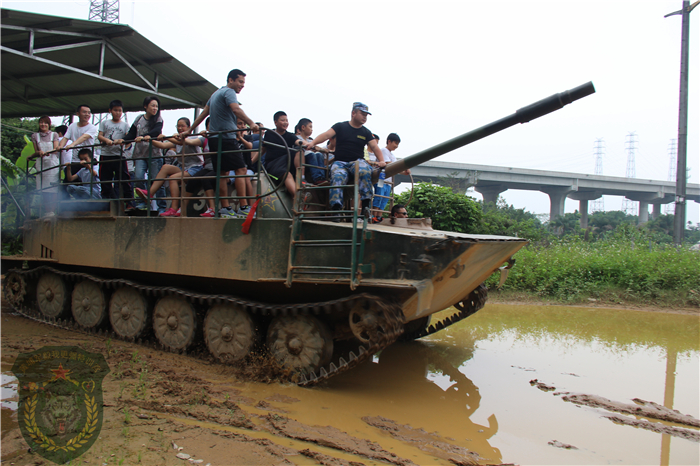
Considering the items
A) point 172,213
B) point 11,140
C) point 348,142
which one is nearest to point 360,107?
point 348,142

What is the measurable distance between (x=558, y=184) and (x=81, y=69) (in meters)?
30.8

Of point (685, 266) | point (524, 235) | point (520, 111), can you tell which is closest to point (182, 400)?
point (520, 111)

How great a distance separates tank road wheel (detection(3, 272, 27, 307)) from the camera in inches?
337

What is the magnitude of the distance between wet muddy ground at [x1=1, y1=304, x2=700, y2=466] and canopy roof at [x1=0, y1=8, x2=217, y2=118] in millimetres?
5676

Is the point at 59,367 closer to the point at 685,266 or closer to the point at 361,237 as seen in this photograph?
the point at 361,237

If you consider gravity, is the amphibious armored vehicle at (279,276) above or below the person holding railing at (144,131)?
below

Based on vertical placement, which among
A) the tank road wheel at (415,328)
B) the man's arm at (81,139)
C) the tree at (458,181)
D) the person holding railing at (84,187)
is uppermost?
the tree at (458,181)

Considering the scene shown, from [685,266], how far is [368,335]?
10.5 m

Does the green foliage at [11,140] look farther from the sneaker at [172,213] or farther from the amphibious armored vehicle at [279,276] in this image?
the sneaker at [172,213]

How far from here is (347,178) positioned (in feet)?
19.5

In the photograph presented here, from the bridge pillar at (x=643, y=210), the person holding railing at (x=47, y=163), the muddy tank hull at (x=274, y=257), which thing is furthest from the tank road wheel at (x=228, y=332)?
the bridge pillar at (x=643, y=210)

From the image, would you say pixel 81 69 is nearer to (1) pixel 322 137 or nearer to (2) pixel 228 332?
(1) pixel 322 137

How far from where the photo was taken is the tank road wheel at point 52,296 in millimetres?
7898

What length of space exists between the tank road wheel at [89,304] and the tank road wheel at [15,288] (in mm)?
1583
